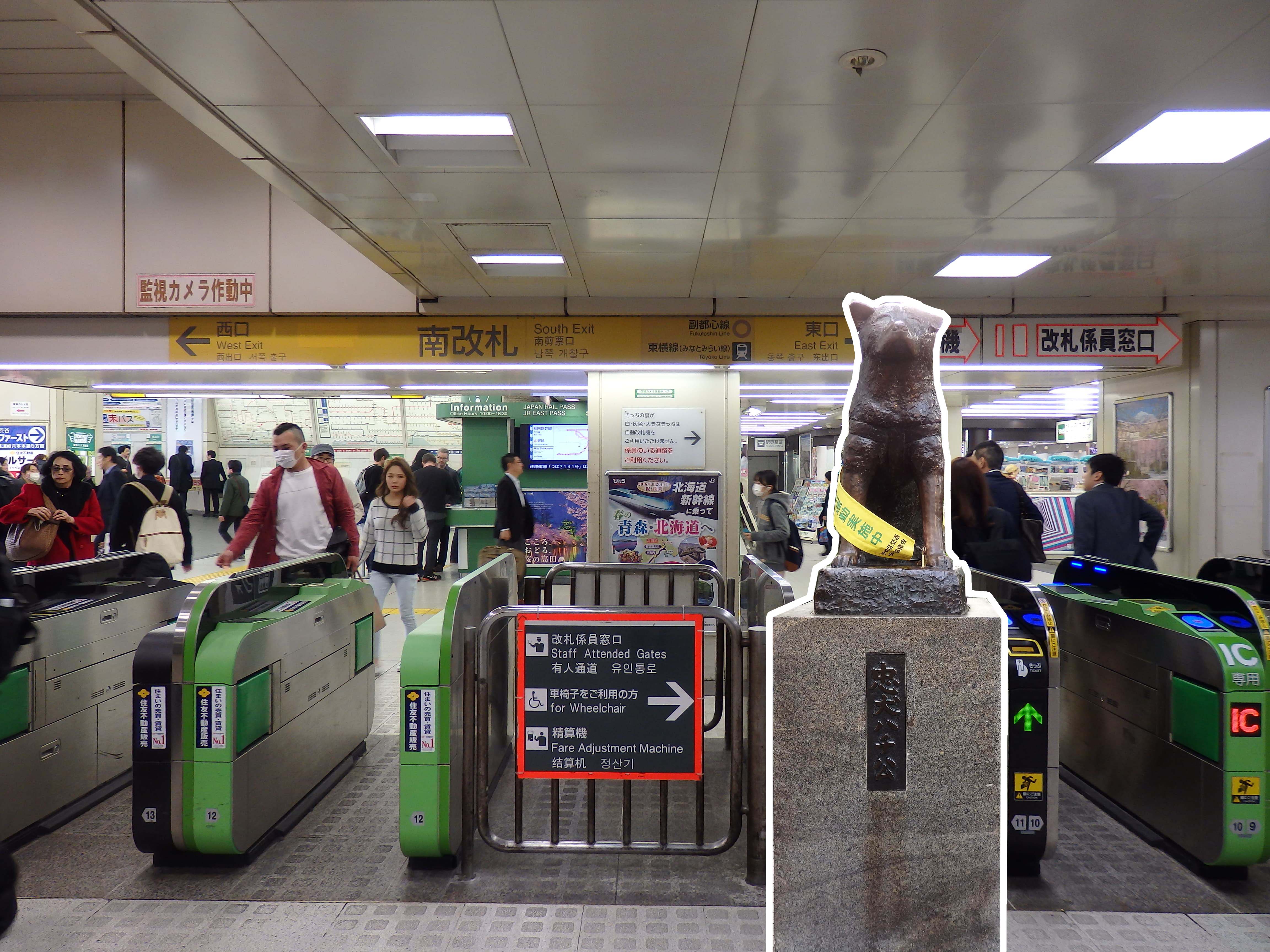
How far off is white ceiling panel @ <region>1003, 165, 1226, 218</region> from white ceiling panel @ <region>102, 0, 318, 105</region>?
3.47 metres

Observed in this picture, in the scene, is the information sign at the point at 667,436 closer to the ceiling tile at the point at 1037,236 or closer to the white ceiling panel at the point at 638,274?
the white ceiling panel at the point at 638,274

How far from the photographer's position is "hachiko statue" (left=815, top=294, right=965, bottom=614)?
1.76m

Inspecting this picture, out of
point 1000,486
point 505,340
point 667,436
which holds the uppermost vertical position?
point 505,340

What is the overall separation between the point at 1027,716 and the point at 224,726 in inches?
118

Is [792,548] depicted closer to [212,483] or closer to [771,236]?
[771,236]

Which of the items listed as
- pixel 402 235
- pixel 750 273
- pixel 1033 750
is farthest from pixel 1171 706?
pixel 402 235

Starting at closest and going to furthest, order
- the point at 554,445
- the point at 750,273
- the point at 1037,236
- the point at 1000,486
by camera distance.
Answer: the point at 1037,236, the point at 1000,486, the point at 750,273, the point at 554,445

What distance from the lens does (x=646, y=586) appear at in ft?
16.6

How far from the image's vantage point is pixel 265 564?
4941 millimetres

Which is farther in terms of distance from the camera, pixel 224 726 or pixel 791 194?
pixel 791 194

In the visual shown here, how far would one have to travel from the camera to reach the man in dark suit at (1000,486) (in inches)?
190

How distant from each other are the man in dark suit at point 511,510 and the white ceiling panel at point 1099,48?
4962 millimetres

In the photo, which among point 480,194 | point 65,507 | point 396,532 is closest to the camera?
point 480,194

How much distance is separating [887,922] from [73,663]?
362 cm
